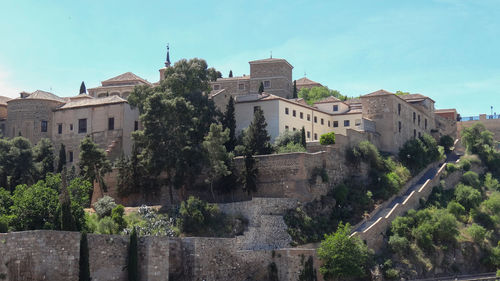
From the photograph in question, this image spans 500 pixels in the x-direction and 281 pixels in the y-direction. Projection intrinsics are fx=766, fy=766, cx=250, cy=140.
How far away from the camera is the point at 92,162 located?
52.7 meters

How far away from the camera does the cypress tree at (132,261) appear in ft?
125

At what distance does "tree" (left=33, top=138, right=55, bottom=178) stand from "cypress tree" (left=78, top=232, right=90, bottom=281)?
75.0ft

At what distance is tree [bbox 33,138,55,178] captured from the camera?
57.9 meters

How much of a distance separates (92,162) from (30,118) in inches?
532

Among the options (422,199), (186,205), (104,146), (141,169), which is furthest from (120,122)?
(422,199)

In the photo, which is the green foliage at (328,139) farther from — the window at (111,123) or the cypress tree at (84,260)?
the cypress tree at (84,260)

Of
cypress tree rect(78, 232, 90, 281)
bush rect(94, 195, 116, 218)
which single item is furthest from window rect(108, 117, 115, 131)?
cypress tree rect(78, 232, 90, 281)

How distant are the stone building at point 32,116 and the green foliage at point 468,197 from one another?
109 feet

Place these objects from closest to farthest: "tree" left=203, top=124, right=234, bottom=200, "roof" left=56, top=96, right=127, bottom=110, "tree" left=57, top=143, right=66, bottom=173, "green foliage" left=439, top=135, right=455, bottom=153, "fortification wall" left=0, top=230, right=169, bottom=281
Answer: "fortification wall" left=0, top=230, right=169, bottom=281 → "tree" left=203, top=124, right=234, bottom=200 → "tree" left=57, top=143, right=66, bottom=173 → "roof" left=56, top=96, right=127, bottom=110 → "green foliage" left=439, top=135, right=455, bottom=153

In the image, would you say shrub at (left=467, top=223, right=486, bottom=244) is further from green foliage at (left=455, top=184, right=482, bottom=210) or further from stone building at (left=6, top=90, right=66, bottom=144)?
stone building at (left=6, top=90, right=66, bottom=144)

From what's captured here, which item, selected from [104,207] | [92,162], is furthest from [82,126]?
[104,207]

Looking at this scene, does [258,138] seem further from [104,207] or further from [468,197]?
[468,197]

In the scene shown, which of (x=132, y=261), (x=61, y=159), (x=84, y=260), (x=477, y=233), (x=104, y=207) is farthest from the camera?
(x=61, y=159)

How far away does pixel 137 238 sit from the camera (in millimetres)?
→ 39250
